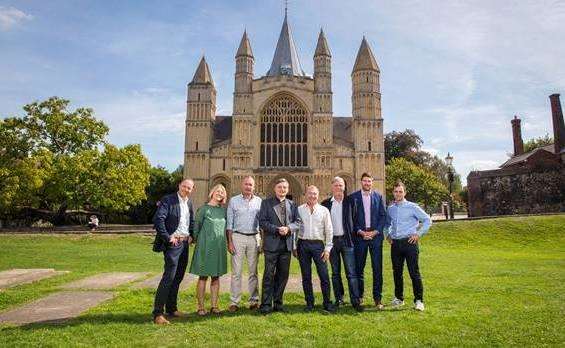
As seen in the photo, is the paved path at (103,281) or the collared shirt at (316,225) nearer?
the collared shirt at (316,225)

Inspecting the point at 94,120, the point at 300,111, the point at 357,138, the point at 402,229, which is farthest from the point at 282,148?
the point at 402,229

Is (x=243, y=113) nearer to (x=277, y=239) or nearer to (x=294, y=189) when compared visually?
(x=294, y=189)

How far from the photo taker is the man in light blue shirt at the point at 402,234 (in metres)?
6.56

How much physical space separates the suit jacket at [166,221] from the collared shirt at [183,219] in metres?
0.06

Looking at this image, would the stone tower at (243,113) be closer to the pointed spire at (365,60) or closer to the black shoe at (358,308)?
the pointed spire at (365,60)

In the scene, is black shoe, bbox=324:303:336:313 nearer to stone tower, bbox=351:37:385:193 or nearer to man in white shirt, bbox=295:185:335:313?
man in white shirt, bbox=295:185:335:313

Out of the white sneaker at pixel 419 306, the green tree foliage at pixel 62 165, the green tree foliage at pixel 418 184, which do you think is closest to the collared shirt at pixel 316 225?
the white sneaker at pixel 419 306

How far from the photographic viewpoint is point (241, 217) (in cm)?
646

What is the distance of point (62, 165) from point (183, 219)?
88.1ft

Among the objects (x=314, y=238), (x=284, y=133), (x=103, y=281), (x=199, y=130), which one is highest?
(x=199, y=130)

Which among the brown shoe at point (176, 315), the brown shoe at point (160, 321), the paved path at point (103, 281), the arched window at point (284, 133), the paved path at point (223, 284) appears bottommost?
the brown shoe at point (176, 315)

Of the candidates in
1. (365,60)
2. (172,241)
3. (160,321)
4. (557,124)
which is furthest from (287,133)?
(160,321)

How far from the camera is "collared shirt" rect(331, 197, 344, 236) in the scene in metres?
6.75

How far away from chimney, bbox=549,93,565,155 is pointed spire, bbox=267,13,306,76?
24.5 m
